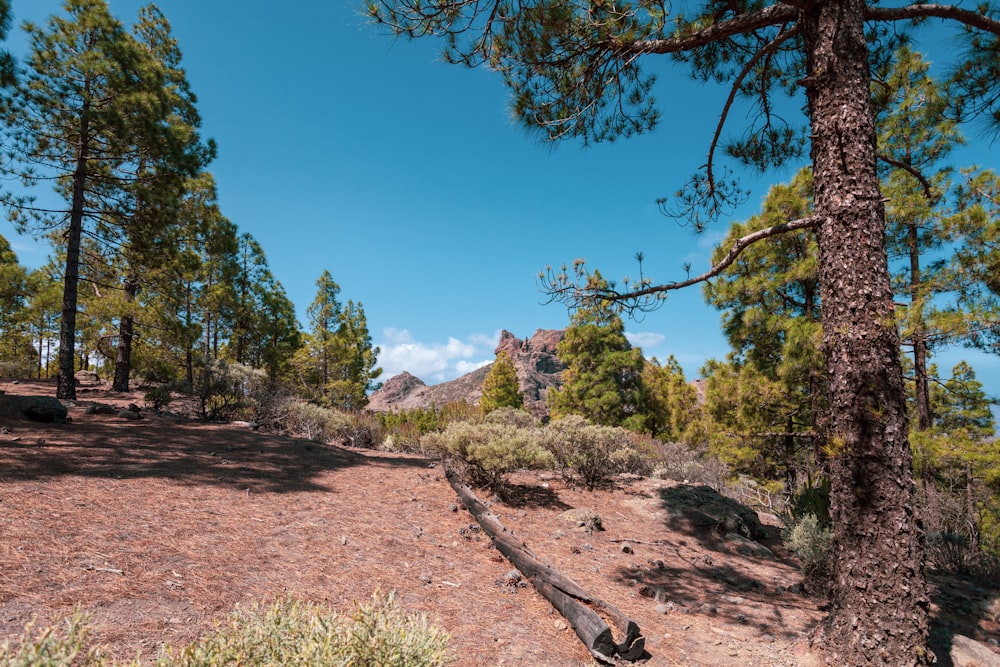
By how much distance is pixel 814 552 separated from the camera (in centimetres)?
511

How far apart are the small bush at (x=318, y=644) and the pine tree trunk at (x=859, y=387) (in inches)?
116

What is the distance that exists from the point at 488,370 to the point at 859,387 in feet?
251

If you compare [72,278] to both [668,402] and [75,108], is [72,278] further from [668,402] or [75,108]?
[668,402]

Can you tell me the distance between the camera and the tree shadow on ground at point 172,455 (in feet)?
19.3

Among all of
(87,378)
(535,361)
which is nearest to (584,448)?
(87,378)

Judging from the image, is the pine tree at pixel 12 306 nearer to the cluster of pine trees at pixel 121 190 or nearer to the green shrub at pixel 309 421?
the cluster of pine trees at pixel 121 190

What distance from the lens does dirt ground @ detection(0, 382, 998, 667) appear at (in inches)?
127

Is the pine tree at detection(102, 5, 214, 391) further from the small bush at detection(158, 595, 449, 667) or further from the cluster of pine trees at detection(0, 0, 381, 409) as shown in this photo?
the small bush at detection(158, 595, 449, 667)

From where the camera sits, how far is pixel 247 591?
3.46m

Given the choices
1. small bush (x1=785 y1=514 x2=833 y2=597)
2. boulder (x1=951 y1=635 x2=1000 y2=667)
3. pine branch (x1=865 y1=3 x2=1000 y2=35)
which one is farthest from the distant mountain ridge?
pine branch (x1=865 y1=3 x2=1000 y2=35)

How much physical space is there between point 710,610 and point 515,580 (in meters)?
2.03

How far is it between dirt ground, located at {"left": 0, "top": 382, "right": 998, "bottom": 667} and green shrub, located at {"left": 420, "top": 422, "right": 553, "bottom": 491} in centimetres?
53

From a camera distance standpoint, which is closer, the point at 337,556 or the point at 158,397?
the point at 337,556

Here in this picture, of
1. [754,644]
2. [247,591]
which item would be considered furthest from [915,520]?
[247,591]
